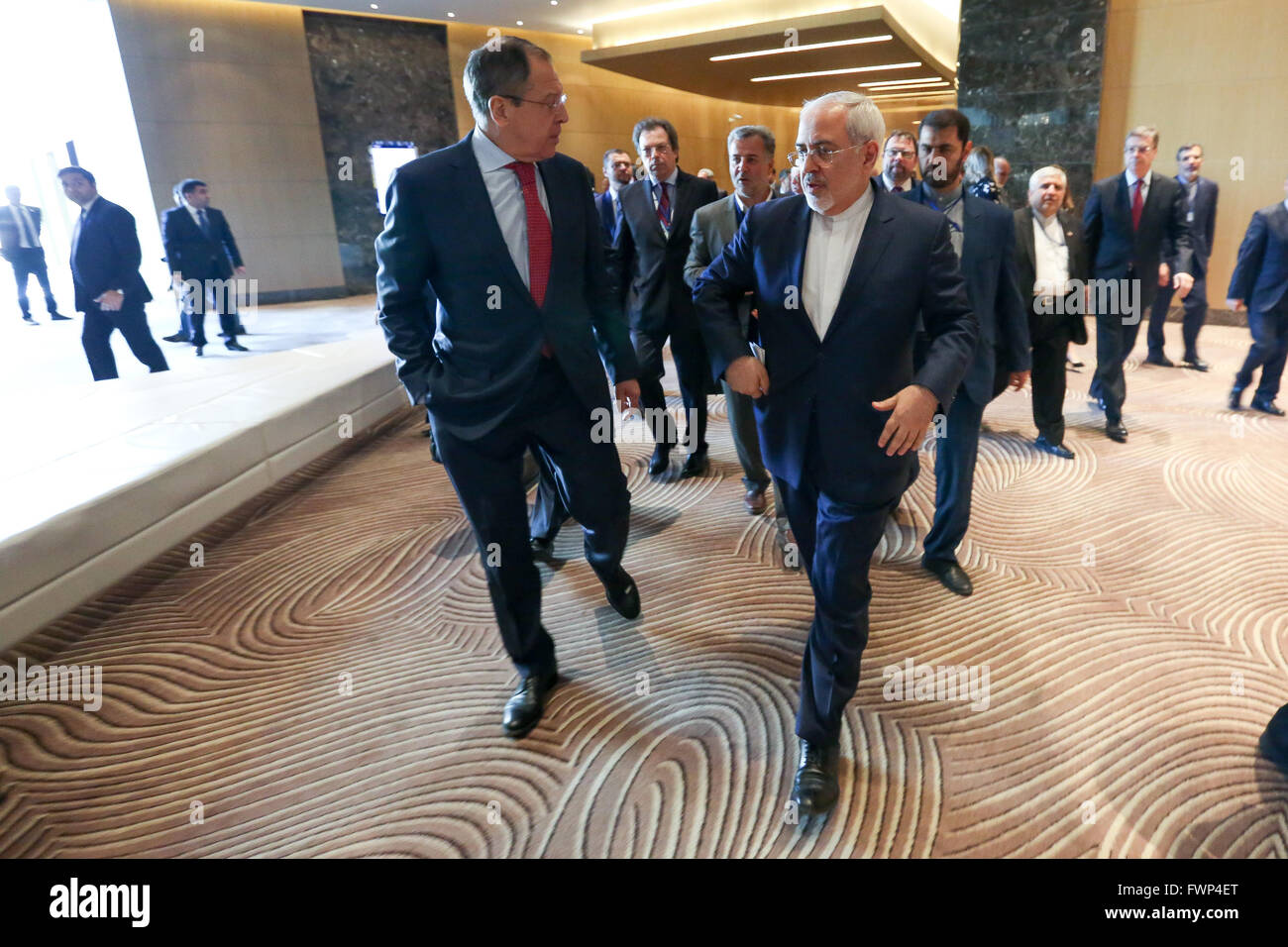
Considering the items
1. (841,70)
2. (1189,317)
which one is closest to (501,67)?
(1189,317)

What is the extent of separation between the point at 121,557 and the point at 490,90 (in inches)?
97.4

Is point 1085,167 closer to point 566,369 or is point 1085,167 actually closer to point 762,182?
point 762,182

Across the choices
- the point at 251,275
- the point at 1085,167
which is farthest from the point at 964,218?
the point at 251,275

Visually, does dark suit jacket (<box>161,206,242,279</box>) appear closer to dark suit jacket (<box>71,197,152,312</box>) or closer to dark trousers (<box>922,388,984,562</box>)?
dark suit jacket (<box>71,197,152,312</box>)

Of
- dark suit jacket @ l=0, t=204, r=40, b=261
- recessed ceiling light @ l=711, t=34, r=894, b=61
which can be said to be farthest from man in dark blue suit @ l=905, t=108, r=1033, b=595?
dark suit jacket @ l=0, t=204, r=40, b=261

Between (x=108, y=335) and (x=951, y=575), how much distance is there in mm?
5727

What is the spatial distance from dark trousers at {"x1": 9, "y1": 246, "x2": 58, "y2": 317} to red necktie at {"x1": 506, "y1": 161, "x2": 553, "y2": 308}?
10.4 meters

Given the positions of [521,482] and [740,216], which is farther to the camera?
[740,216]

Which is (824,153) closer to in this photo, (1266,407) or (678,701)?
(678,701)

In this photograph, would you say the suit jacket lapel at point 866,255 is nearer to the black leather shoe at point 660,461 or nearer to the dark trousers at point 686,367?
the dark trousers at point 686,367

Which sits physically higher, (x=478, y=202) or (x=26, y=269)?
(x=478, y=202)

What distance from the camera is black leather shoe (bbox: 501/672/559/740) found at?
2.13 m

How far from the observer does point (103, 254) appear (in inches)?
200
